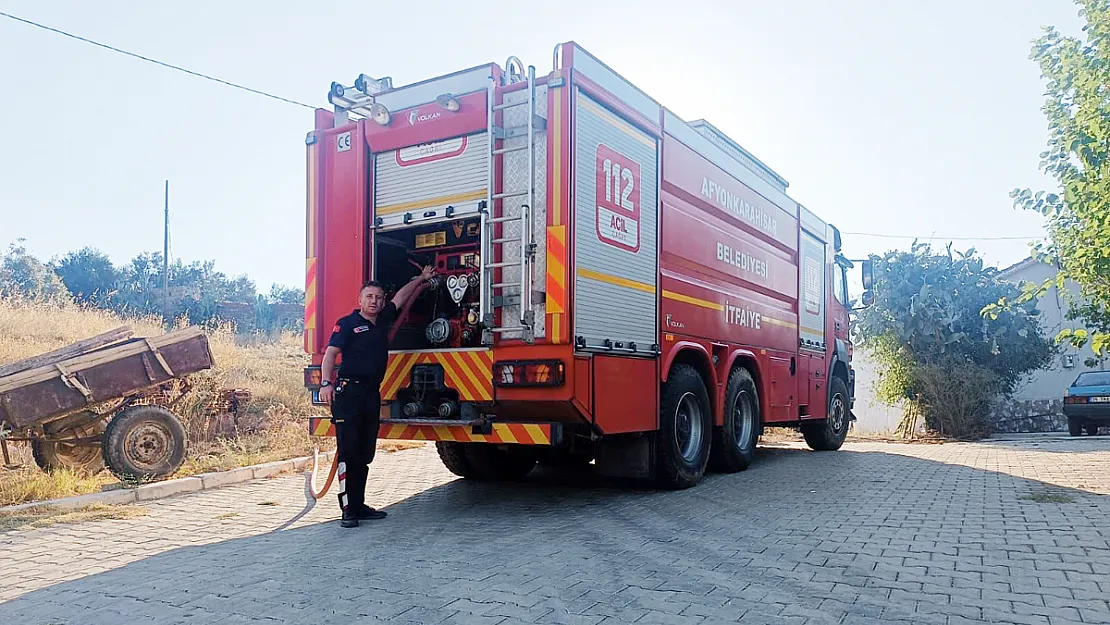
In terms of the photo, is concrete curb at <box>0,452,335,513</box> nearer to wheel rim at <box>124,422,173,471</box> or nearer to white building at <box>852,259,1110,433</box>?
wheel rim at <box>124,422,173,471</box>

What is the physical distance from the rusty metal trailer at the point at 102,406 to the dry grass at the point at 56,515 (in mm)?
1050

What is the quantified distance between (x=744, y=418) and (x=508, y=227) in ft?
13.9

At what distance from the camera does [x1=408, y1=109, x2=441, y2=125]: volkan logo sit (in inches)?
281

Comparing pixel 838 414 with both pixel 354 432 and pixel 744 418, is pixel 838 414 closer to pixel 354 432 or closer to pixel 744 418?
pixel 744 418

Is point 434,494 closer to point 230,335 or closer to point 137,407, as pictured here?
point 137,407

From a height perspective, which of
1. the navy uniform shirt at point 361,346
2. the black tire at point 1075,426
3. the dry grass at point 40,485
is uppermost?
the navy uniform shirt at point 361,346

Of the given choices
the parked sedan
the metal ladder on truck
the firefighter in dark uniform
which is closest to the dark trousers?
the firefighter in dark uniform

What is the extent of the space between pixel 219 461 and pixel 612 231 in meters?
5.30

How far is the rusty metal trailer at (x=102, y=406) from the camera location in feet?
25.5

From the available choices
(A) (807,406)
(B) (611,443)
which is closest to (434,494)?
(B) (611,443)

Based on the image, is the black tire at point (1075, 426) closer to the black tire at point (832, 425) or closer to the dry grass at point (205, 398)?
the black tire at point (832, 425)

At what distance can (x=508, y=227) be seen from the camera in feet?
21.7

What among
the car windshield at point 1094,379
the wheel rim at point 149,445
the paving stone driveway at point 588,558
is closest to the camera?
the paving stone driveway at point 588,558

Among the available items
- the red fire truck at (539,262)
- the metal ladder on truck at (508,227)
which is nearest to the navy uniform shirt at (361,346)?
the red fire truck at (539,262)
